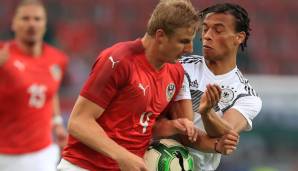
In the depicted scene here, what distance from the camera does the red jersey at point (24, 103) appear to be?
8.00 m

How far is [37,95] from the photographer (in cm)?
809

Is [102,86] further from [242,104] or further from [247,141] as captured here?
[247,141]

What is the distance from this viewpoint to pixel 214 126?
16.9 feet

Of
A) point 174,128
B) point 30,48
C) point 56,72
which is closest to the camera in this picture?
point 174,128

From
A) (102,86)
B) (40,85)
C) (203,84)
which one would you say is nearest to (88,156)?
(102,86)

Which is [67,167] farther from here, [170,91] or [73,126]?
[170,91]

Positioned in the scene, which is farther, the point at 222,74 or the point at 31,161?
the point at 31,161

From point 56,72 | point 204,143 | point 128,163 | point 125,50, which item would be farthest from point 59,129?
point 128,163

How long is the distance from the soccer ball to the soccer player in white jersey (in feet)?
0.67

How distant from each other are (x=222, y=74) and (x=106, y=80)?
41.2 inches

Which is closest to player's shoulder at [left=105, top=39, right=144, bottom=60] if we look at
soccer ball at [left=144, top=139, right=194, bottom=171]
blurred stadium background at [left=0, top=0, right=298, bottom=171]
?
soccer ball at [left=144, top=139, right=194, bottom=171]

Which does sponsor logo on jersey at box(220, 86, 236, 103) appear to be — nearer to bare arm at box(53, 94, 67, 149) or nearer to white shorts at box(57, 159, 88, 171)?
white shorts at box(57, 159, 88, 171)

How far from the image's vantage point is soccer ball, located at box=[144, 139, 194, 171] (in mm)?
5234

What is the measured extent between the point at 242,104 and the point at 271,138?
756 centimetres
